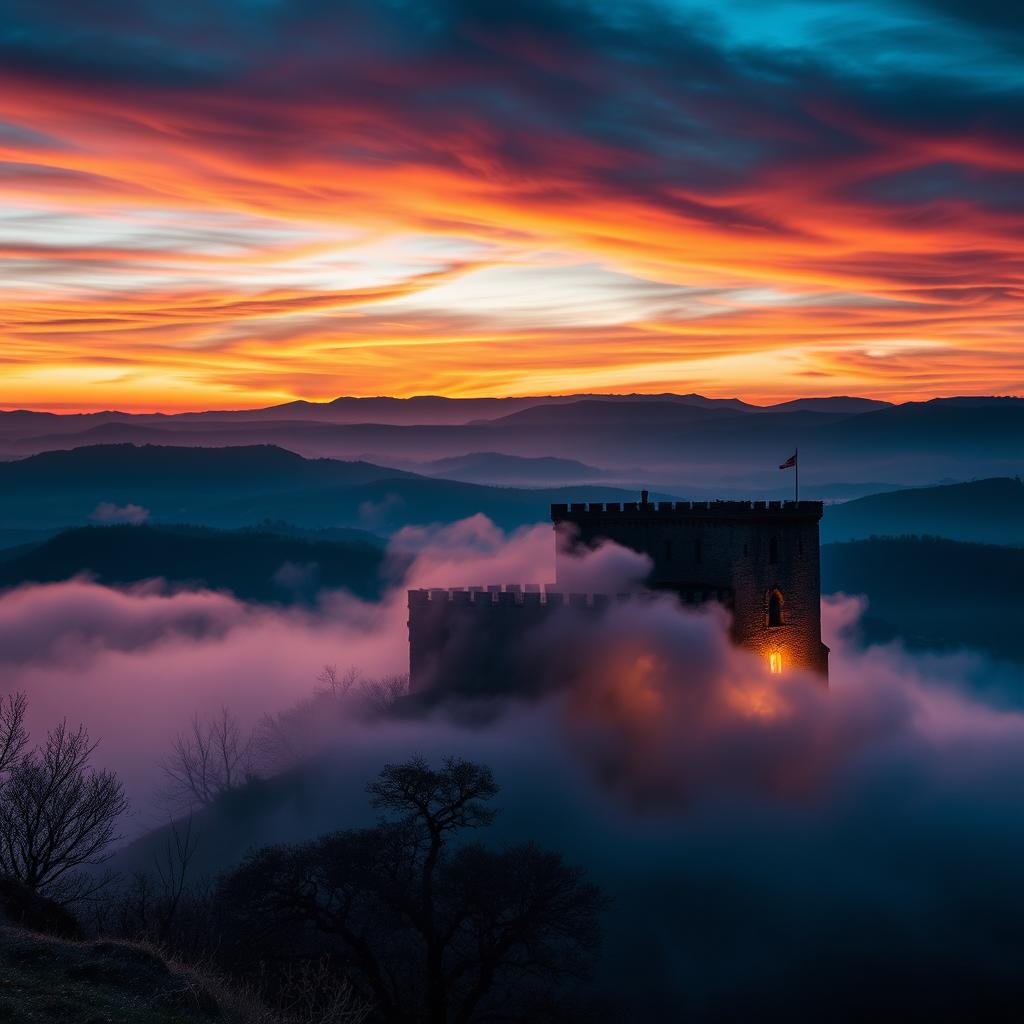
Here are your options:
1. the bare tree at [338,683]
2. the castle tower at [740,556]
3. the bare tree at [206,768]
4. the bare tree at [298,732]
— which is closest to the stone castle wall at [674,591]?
the castle tower at [740,556]

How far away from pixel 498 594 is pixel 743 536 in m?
13.8

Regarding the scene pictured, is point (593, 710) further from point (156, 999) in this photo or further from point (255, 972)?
point (156, 999)

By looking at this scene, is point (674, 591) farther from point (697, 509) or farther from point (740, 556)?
point (697, 509)

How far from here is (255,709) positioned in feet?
545

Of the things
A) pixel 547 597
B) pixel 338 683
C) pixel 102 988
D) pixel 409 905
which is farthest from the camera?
pixel 338 683

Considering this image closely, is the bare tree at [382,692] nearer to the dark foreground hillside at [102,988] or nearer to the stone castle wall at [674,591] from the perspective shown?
the stone castle wall at [674,591]

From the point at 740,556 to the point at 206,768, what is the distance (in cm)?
6313

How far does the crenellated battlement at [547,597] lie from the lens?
63750 mm

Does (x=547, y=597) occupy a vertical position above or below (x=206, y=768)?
above

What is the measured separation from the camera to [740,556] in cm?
6594

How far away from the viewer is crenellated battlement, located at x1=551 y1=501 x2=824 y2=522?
66062mm

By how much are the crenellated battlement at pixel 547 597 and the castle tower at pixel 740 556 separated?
0.46 ft

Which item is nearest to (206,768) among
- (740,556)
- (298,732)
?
(298,732)

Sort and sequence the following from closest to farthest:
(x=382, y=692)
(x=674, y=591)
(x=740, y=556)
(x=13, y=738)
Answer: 1. (x=13, y=738)
2. (x=674, y=591)
3. (x=740, y=556)
4. (x=382, y=692)
